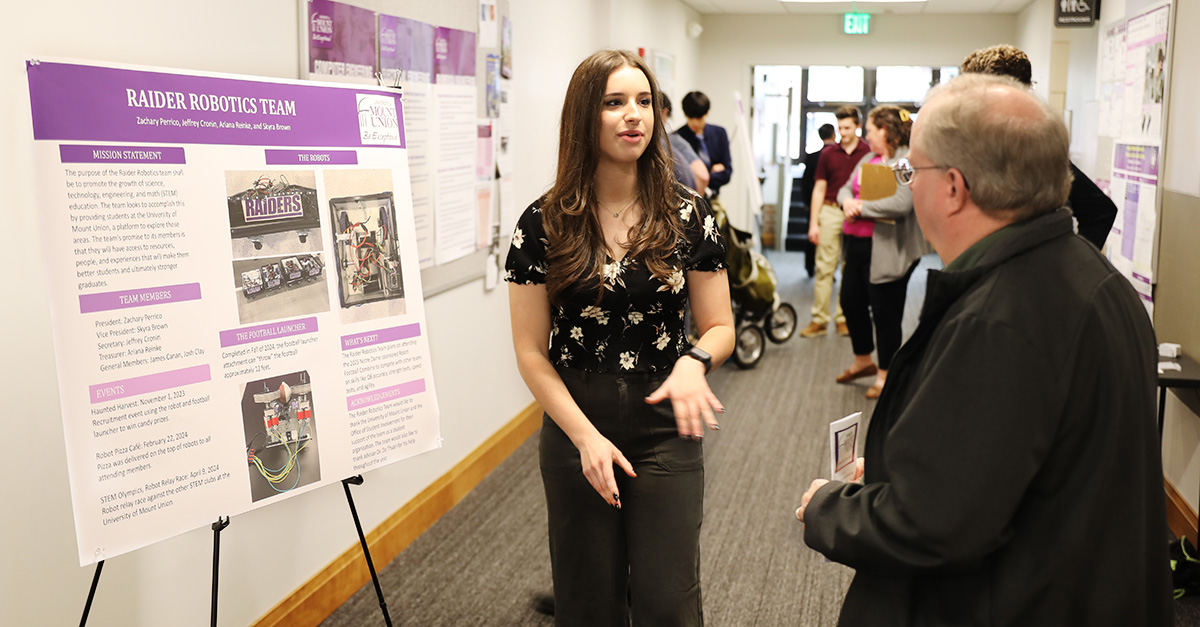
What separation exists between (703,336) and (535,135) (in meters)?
2.93

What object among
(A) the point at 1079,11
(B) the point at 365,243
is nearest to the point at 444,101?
(B) the point at 365,243

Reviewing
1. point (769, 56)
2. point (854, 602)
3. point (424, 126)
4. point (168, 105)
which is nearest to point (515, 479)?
point (424, 126)

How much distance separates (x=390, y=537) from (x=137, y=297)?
Answer: 5.53 ft

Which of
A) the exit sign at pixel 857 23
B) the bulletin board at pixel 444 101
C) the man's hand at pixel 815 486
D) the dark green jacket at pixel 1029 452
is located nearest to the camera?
the dark green jacket at pixel 1029 452

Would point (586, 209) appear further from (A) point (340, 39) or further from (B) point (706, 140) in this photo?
(B) point (706, 140)

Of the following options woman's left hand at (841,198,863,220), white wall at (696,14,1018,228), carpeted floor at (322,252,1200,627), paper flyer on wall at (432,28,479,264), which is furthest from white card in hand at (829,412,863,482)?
white wall at (696,14,1018,228)

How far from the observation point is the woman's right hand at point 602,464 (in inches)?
67.1

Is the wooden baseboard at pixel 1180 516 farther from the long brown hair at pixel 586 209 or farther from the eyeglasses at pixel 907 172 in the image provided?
the eyeglasses at pixel 907 172

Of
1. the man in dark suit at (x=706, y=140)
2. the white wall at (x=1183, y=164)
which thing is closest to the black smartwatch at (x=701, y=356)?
the white wall at (x=1183, y=164)

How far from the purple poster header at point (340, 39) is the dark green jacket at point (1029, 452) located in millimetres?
2014

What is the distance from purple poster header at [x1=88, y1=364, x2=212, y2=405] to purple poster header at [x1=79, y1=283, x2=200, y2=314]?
13cm

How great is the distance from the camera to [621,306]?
181 centimetres

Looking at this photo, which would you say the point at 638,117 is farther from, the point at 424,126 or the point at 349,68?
the point at 424,126

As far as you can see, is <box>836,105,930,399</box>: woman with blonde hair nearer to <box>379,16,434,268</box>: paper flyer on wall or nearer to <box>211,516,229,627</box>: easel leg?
<box>379,16,434,268</box>: paper flyer on wall
